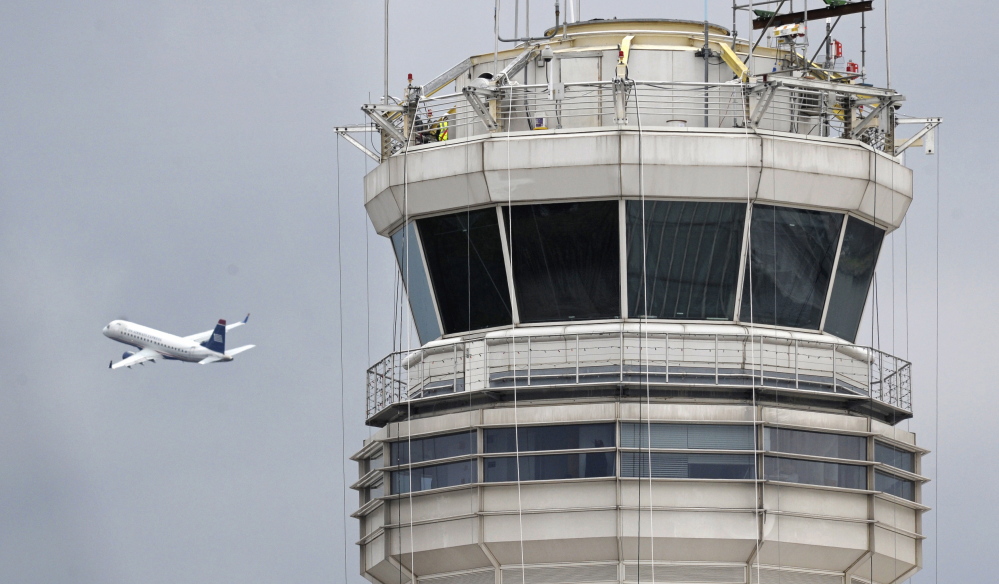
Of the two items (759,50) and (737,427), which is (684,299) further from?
(759,50)

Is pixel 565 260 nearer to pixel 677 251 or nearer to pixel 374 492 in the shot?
pixel 677 251

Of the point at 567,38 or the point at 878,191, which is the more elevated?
the point at 567,38

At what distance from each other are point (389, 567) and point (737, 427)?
351 inches

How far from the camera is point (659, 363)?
48281 mm

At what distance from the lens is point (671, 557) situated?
1871 inches

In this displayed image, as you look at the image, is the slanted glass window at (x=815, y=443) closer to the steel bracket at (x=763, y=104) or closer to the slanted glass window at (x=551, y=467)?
the slanted glass window at (x=551, y=467)

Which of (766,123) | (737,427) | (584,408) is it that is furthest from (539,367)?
(766,123)

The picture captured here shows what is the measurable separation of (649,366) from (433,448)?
17.7ft

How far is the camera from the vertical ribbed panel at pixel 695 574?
4759cm

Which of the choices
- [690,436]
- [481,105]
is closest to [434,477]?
[690,436]

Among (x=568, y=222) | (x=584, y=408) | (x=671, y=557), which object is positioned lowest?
(x=671, y=557)

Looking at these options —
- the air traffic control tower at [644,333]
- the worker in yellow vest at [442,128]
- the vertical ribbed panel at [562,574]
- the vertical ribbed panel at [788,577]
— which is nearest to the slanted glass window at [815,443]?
the air traffic control tower at [644,333]

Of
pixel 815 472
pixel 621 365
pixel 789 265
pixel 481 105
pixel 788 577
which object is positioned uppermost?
pixel 481 105

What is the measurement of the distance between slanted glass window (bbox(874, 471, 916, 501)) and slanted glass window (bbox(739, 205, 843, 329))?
12.4 feet
